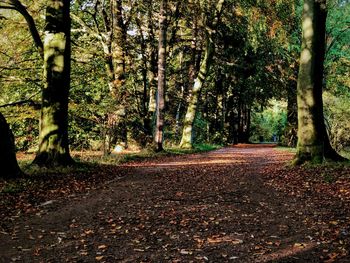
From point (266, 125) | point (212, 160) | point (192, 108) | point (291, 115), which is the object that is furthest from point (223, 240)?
point (266, 125)

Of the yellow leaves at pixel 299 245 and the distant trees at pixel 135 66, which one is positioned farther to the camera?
the distant trees at pixel 135 66

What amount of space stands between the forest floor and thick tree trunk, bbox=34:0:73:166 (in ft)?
4.22

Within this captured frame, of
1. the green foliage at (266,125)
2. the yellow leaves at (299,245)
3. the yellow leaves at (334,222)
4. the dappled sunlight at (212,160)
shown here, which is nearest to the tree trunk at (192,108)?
the dappled sunlight at (212,160)

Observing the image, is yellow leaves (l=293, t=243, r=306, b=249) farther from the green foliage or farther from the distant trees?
the green foliage

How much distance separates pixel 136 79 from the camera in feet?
78.8

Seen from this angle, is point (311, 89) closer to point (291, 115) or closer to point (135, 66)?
point (135, 66)

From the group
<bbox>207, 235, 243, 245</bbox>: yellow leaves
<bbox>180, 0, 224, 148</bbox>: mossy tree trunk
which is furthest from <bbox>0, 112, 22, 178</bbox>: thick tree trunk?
<bbox>180, 0, 224, 148</bbox>: mossy tree trunk

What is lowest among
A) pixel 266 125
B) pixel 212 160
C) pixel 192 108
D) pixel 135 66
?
pixel 212 160

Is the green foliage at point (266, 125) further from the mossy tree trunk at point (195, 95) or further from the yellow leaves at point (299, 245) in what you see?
the yellow leaves at point (299, 245)

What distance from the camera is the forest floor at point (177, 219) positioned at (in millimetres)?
4742

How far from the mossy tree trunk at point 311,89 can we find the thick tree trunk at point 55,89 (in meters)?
7.35

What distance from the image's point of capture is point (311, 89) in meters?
12.5

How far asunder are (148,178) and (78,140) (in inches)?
396

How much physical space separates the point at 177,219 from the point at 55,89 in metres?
6.85
